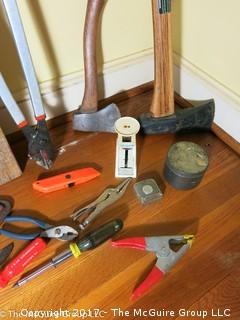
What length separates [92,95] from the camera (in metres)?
0.76

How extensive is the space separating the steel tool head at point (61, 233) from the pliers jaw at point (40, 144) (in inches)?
7.3

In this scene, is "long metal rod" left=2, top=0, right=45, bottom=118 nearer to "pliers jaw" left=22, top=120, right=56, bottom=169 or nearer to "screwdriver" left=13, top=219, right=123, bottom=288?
"pliers jaw" left=22, top=120, right=56, bottom=169

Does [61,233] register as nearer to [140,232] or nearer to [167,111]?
[140,232]

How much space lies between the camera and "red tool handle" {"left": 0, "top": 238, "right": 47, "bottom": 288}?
1.83 ft

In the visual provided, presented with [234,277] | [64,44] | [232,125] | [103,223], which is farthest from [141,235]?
[64,44]

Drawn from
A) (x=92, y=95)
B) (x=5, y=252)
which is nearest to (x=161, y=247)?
(x=5, y=252)

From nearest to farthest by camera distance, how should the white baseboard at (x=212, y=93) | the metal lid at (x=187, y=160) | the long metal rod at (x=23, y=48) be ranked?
the long metal rod at (x=23, y=48) → the metal lid at (x=187, y=160) → the white baseboard at (x=212, y=93)

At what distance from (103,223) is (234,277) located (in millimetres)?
280

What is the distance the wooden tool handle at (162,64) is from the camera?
66 cm

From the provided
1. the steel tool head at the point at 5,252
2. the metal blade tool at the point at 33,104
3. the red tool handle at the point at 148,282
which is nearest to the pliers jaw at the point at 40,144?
the metal blade tool at the point at 33,104

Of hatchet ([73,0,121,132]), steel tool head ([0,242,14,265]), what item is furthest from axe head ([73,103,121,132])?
steel tool head ([0,242,14,265])

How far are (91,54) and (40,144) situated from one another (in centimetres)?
24

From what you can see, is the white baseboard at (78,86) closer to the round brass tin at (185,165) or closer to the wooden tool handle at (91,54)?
the wooden tool handle at (91,54)

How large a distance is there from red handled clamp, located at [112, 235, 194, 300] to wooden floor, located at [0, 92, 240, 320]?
19 mm
